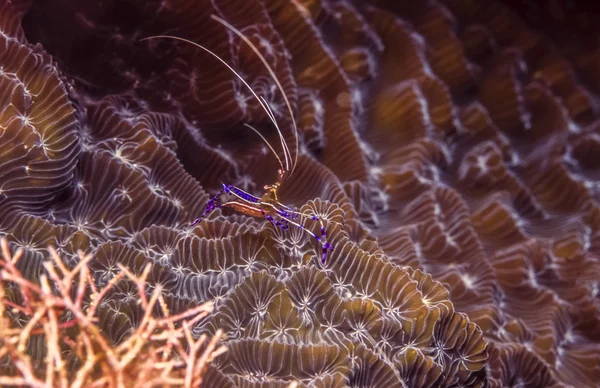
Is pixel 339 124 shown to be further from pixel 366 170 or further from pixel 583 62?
pixel 583 62

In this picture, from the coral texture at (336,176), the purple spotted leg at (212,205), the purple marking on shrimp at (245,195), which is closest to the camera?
the coral texture at (336,176)

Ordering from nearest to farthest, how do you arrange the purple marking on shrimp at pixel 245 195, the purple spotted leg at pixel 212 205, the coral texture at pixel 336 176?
the coral texture at pixel 336 176 < the purple marking on shrimp at pixel 245 195 < the purple spotted leg at pixel 212 205

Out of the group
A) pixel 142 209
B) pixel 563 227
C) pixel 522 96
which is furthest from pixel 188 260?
pixel 522 96

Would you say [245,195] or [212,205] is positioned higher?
[245,195]

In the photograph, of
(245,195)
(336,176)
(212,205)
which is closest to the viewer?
(245,195)

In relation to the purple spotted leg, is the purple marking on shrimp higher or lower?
higher

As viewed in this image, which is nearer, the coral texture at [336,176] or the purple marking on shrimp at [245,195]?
the coral texture at [336,176]

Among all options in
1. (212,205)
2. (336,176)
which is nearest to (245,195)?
(212,205)

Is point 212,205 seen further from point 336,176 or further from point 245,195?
point 336,176
